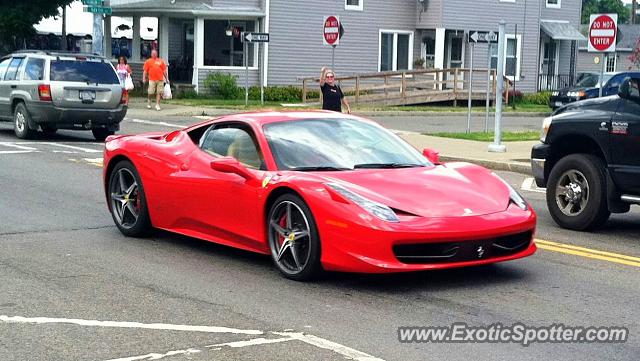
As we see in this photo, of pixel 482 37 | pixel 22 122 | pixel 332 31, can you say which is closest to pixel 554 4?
pixel 332 31

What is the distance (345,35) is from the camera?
40250mm

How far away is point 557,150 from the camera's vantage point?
11.5m

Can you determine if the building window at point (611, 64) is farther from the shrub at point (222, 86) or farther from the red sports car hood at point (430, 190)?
the red sports car hood at point (430, 190)

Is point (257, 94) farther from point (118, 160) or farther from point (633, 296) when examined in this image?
point (633, 296)

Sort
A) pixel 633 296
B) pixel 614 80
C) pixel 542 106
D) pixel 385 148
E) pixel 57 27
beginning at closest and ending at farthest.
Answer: pixel 633 296, pixel 385 148, pixel 614 80, pixel 542 106, pixel 57 27

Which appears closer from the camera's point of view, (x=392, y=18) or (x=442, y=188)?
(x=442, y=188)

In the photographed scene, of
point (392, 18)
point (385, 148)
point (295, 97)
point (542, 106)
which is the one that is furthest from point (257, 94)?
point (385, 148)

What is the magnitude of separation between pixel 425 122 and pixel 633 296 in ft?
75.4

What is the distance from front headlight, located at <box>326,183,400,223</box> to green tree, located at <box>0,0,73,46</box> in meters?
34.4

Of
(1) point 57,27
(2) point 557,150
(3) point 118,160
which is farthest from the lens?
(1) point 57,27

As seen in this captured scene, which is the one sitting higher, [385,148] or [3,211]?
[385,148]

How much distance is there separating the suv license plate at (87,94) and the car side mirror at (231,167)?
494 inches

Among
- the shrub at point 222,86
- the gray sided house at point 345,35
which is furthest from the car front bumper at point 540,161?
the shrub at point 222,86

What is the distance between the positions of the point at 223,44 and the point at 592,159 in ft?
98.1
